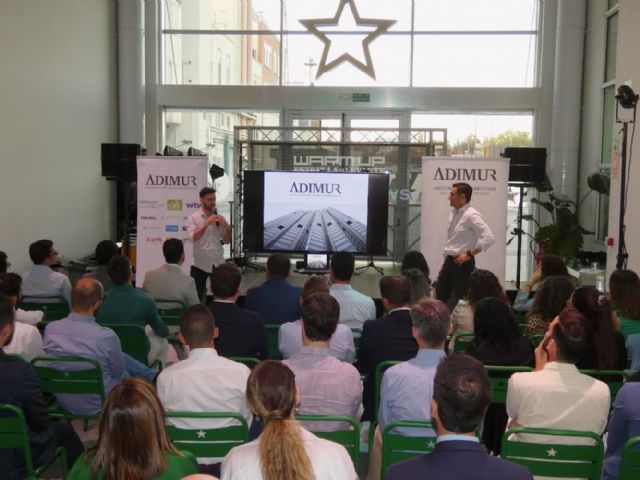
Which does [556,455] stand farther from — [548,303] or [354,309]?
[354,309]

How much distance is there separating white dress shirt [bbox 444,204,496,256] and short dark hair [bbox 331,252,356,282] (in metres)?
2.42

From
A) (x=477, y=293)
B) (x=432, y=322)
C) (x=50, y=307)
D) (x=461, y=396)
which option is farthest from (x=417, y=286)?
(x=461, y=396)

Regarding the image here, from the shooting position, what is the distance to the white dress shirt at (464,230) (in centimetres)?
706

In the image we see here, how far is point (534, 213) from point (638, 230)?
5067 millimetres

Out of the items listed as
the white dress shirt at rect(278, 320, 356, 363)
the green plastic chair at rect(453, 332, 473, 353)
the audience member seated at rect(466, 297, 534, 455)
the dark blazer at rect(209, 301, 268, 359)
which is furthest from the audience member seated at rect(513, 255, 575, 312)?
the dark blazer at rect(209, 301, 268, 359)

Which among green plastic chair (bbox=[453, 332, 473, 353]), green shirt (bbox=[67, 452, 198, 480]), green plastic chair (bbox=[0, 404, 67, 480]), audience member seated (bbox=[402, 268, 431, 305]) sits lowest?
green plastic chair (bbox=[0, 404, 67, 480])

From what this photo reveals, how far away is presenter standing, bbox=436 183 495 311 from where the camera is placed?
7.04 m

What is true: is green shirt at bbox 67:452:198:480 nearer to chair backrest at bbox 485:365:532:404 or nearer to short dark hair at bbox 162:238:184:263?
chair backrest at bbox 485:365:532:404

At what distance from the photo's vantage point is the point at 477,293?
15.2ft

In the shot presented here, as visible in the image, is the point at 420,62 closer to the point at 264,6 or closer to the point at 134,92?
the point at 264,6

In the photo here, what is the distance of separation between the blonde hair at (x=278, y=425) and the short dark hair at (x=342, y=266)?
266 cm

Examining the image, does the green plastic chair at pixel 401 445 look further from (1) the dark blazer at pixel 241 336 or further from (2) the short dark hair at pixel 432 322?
(1) the dark blazer at pixel 241 336

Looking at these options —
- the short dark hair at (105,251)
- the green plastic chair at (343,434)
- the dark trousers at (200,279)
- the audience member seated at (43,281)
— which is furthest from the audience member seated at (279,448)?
the dark trousers at (200,279)

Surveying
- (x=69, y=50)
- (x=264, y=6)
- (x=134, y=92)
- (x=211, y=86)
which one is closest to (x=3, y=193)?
(x=69, y=50)
